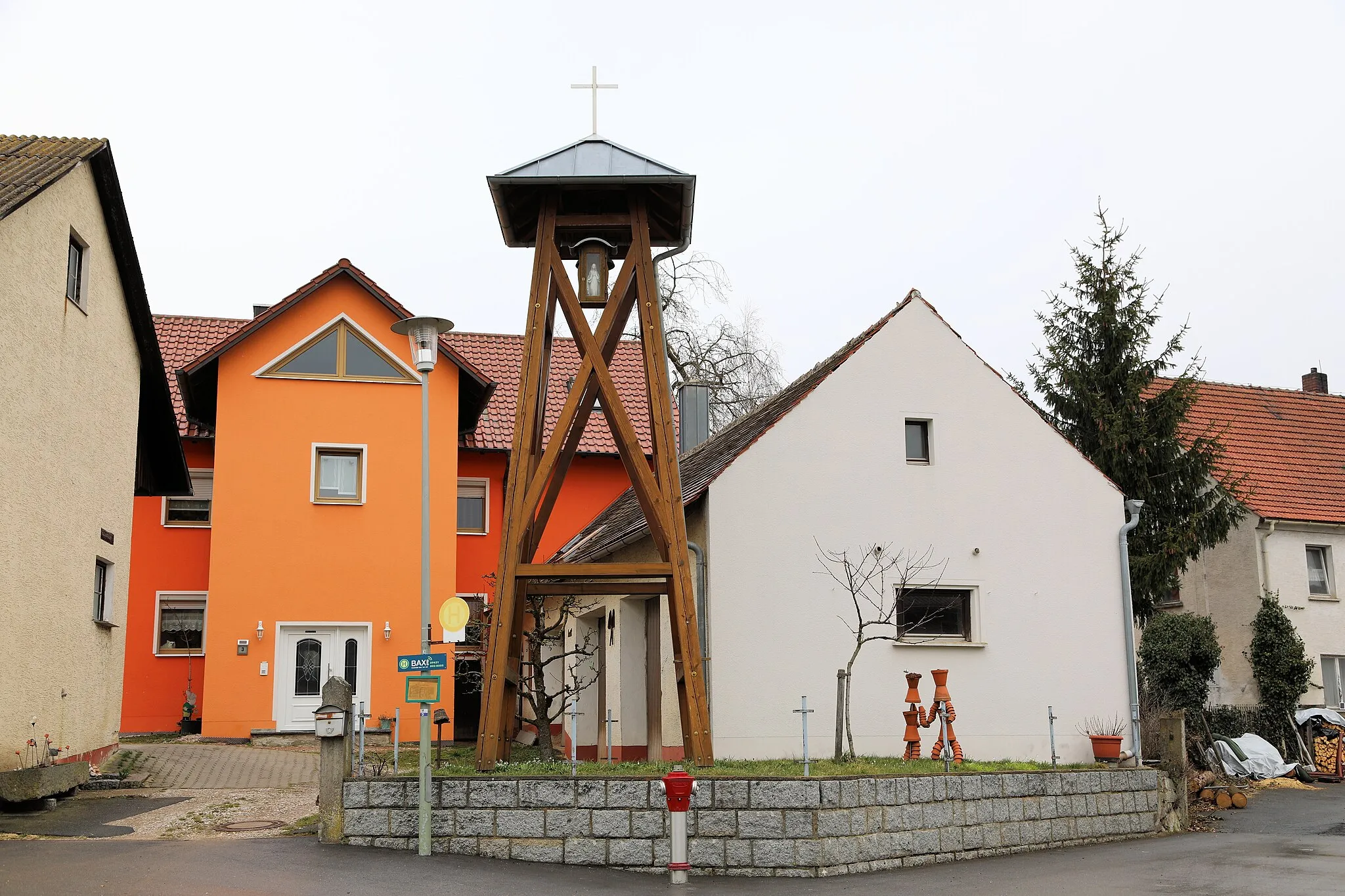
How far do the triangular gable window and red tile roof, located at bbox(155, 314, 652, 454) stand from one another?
2.06 m

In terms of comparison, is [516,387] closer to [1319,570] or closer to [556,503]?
[556,503]

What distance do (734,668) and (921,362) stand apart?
4999mm

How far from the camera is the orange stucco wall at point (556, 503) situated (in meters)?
27.7

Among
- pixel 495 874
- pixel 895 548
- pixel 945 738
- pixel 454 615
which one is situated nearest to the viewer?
pixel 495 874

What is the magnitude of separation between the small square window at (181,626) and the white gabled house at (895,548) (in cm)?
1201

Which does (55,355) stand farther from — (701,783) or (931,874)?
(931,874)

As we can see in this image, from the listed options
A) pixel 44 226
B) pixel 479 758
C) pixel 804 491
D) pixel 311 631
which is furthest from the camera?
pixel 311 631

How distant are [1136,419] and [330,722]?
18.1 meters

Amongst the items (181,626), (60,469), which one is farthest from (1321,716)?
(181,626)

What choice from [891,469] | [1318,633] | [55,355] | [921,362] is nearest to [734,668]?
[891,469]

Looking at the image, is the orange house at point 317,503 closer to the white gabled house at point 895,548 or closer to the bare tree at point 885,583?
the white gabled house at point 895,548

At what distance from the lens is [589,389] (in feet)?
44.7

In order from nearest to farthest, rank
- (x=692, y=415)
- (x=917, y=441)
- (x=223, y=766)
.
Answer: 1. (x=917, y=441)
2. (x=223, y=766)
3. (x=692, y=415)

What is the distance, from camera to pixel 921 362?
17469mm
